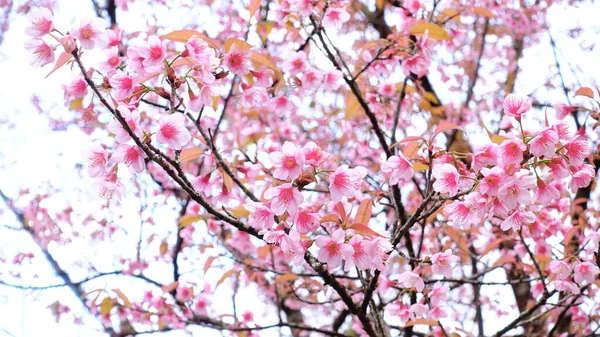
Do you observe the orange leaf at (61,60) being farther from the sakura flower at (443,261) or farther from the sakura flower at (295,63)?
the sakura flower at (443,261)

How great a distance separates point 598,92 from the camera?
150cm

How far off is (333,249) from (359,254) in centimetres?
7

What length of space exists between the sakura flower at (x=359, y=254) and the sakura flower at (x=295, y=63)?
1.08m

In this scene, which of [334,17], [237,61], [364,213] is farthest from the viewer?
[334,17]

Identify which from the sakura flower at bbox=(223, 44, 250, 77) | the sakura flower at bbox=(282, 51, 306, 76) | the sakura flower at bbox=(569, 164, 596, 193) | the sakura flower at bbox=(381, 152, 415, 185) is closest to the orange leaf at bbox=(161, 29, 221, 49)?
the sakura flower at bbox=(223, 44, 250, 77)

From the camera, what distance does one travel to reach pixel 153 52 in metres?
1.35

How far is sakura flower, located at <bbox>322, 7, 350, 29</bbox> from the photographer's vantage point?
7.02 feet

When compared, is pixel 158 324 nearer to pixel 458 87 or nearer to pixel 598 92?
pixel 598 92

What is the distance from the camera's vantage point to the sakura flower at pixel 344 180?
4.17 ft

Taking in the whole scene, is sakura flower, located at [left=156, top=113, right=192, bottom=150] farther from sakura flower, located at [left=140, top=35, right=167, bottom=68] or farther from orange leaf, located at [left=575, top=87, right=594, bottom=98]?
orange leaf, located at [left=575, top=87, right=594, bottom=98]

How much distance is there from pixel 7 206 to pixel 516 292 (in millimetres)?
4306

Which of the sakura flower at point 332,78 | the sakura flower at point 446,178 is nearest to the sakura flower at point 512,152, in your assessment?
the sakura flower at point 446,178

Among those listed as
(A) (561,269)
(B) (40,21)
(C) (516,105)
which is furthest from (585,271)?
(B) (40,21)

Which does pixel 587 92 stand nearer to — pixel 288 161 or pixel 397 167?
pixel 397 167
